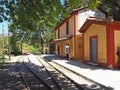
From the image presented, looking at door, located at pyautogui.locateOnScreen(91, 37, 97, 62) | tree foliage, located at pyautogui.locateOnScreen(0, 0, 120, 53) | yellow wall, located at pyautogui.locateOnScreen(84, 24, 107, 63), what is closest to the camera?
tree foliage, located at pyautogui.locateOnScreen(0, 0, 120, 53)

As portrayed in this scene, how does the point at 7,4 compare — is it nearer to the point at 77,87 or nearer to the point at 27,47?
the point at 77,87

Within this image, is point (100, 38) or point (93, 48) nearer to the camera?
point (100, 38)

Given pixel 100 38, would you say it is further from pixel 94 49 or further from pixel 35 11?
pixel 35 11

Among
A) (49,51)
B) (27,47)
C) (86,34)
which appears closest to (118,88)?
(86,34)

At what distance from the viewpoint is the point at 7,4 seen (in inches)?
607

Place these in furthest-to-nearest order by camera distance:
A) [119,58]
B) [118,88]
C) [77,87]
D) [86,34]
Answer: [86,34] → [119,58] → [77,87] → [118,88]

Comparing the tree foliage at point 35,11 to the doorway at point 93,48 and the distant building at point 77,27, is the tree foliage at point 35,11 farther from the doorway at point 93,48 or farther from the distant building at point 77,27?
the distant building at point 77,27

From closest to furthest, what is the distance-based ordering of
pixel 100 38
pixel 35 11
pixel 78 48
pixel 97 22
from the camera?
pixel 35 11
pixel 97 22
pixel 100 38
pixel 78 48

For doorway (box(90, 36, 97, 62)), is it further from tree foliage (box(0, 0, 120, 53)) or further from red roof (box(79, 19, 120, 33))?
tree foliage (box(0, 0, 120, 53))

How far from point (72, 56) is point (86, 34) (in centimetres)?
704

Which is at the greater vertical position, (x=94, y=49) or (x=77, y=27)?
(x=77, y=27)

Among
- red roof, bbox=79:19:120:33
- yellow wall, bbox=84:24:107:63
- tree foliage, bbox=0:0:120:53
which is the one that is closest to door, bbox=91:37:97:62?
yellow wall, bbox=84:24:107:63

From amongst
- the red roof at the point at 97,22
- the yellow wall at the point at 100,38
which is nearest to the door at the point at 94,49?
the yellow wall at the point at 100,38

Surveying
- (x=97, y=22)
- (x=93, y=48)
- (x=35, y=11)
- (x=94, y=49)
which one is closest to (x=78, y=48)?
(x=93, y=48)
